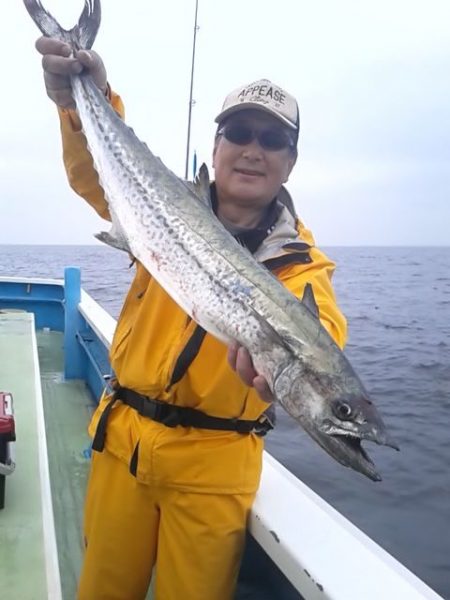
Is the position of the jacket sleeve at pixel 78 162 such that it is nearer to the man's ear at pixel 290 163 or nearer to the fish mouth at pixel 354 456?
the man's ear at pixel 290 163

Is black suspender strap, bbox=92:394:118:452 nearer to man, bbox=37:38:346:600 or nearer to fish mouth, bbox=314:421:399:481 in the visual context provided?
man, bbox=37:38:346:600

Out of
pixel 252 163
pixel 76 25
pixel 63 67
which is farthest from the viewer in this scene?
pixel 76 25

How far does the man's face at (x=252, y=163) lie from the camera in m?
2.61

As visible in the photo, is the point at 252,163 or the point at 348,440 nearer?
the point at 348,440

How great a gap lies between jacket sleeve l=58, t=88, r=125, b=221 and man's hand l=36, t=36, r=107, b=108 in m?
0.08

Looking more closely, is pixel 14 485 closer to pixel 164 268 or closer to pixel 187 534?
pixel 187 534

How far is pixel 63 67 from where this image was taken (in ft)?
8.89

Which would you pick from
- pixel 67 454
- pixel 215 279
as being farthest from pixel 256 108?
pixel 67 454

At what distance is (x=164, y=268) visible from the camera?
2359 millimetres

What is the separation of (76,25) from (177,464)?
2.31m

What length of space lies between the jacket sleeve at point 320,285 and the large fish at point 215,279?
0.28 metres

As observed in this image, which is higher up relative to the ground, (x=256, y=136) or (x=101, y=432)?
(x=256, y=136)

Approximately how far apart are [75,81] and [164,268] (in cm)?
114

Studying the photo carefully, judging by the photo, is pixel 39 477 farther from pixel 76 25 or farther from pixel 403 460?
pixel 403 460
